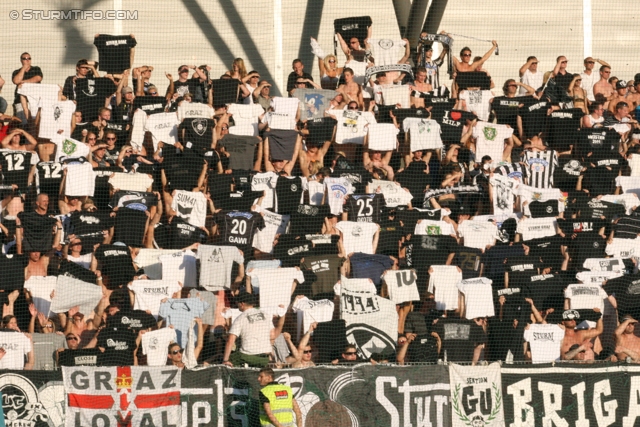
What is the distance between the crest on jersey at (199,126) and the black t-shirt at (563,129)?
5.64m

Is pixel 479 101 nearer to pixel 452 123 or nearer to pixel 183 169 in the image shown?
pixel 452 123

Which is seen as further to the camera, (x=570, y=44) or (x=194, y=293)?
(x=570, y=44)

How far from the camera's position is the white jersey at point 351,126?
20344 millimetres

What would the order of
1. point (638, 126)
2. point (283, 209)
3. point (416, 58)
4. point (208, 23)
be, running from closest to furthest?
point (283, 209), point (638, 126), point (416, 58), point (208, 23)

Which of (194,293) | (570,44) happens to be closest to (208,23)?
(570,44)

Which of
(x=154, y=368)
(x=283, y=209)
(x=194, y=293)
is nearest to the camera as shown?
(x=154, y=368)

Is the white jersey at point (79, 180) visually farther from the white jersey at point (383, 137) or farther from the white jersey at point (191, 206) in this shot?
the white jersey at point (383, 137)

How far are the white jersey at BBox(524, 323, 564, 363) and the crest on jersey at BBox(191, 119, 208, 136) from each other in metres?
6.06

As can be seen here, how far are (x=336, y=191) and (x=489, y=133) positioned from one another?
3.06m

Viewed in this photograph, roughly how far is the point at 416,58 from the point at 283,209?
19.4 ft

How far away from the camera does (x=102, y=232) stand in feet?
59.0

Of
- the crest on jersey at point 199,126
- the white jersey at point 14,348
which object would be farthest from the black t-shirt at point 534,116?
the white jersey at point 14,348

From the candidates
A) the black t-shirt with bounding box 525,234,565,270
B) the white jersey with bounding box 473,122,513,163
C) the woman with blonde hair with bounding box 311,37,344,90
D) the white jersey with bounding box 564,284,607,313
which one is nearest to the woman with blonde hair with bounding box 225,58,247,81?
the woman with blonde hair with bounding box 311,37,344,90

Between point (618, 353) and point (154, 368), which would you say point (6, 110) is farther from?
point (618, 353)
